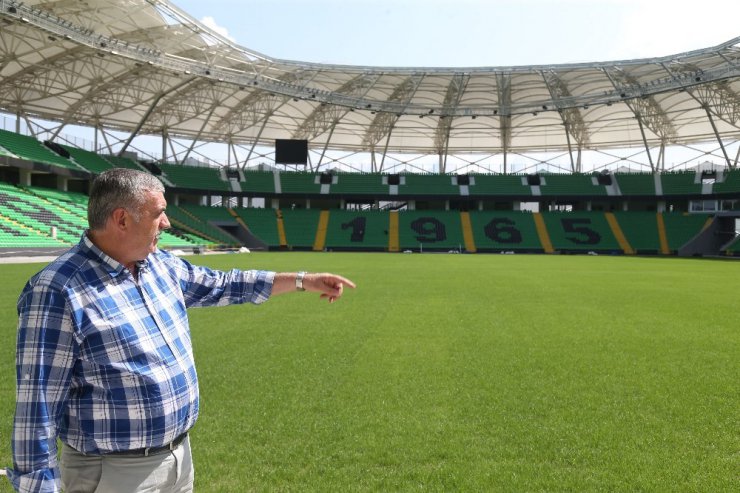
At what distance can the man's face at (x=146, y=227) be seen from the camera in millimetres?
1971

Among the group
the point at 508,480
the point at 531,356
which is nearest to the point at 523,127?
the point at 531,356

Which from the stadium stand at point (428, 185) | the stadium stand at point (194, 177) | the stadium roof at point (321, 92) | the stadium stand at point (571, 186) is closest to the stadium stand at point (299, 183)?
the stadium roof at point (321, 92)

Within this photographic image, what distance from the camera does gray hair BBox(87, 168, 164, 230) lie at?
1.90m

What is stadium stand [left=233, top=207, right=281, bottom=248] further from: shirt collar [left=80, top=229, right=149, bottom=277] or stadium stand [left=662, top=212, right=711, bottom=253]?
shirt collar [left=80, top=229, right=149, bottom=277]

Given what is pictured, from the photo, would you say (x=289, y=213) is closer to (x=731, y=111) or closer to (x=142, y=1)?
(x=142, y=1)

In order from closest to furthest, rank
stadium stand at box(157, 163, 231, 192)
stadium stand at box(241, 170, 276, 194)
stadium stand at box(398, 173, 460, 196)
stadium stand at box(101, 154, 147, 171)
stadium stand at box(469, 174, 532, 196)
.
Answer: stadium stand at box(101, 154, 147, 171) → stadium stand at box(157, 163, 231, 192) → stadium stand at box(241, 170, 276, 194) → stadium stand at box(469, 174, 532, 196) → stadium stand at box(398, 173, 460, 196)

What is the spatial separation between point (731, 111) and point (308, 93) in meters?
37.7

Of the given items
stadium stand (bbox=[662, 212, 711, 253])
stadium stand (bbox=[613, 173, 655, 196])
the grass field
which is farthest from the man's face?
stadium stand (bbox=[613, 173, 655, 196])

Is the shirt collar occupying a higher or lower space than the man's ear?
lower

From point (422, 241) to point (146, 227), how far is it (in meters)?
51.5

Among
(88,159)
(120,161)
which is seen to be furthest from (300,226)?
(88,159)

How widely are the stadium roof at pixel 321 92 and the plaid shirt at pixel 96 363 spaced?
31.3 metres

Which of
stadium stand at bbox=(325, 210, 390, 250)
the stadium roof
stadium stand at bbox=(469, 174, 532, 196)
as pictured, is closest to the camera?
the stadium roof

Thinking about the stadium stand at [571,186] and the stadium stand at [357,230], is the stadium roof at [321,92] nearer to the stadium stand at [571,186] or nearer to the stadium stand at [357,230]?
the stadium stand at [571,186]
